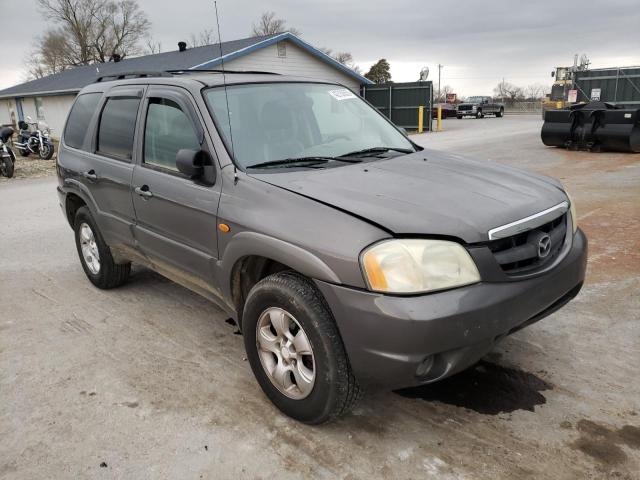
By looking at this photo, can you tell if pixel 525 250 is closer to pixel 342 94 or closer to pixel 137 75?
pixel 342 94

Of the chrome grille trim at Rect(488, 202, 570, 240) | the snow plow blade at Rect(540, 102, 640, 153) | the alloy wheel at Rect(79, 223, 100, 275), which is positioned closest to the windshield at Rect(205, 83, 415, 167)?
the chrome grille trim at Rect(488, 202, 570, 240)

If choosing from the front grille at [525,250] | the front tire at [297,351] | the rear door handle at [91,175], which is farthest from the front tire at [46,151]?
the front grille at [525,250]

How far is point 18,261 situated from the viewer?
5.97m

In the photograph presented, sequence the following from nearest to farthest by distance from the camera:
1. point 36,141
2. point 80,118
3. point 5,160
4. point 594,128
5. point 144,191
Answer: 1. point 144,191
2. point 80,118
3. point 5,160
4. point 594,128
5. point 36,141

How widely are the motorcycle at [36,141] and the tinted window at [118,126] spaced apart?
1477 cm

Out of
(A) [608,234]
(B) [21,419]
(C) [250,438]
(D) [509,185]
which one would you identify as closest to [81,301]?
(B) [21,419]

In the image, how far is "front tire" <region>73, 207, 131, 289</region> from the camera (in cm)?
468

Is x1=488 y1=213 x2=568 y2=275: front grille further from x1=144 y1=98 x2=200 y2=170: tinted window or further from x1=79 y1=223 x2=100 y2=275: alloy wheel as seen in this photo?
x1=79 y1=223 x2=100 y2=275: alloy wheel

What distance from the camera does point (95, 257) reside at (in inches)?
192

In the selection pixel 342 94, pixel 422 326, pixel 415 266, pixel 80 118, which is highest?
pixel 342 94

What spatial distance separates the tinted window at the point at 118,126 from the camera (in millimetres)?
3973

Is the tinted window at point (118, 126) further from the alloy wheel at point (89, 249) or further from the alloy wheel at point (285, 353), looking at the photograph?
the alloy wheel at point (285, 353)

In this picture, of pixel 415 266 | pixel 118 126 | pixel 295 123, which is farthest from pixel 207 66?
pixel 415 266

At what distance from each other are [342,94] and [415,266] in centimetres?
224
